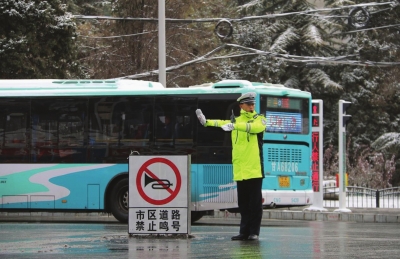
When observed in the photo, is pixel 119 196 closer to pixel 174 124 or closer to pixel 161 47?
pixel 174 124

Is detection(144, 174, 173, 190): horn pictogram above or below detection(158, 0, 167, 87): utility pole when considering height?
below

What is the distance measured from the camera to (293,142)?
2103cm

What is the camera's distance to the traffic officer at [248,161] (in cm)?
1263

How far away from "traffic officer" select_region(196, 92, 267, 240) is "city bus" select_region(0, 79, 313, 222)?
7.14 metres

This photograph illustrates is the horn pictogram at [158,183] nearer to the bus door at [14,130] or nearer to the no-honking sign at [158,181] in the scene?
the no-honking sign at [158,181]

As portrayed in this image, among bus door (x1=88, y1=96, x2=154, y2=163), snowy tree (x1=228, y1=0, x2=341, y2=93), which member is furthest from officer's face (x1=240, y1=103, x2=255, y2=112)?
snowy tree (x1=228, y1=0, x2=341, y2=93)

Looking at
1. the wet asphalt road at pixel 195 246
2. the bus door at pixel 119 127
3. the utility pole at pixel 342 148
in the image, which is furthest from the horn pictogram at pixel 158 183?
the utility pole at pixel 342 148

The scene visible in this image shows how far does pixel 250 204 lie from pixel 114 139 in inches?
324

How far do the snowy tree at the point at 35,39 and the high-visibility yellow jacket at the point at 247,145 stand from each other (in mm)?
16720

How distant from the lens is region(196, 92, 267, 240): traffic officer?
12.6 m

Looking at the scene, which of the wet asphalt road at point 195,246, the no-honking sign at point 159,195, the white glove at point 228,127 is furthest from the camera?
the no-honking sign at point 159,195

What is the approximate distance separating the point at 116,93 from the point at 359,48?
106ft

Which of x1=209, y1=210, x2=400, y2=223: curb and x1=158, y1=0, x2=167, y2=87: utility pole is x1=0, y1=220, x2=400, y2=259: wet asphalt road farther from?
A: x1=158, y1=0, x2=167, y2=87: utility pole

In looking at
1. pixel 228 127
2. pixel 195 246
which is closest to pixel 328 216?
pixel 228 127
